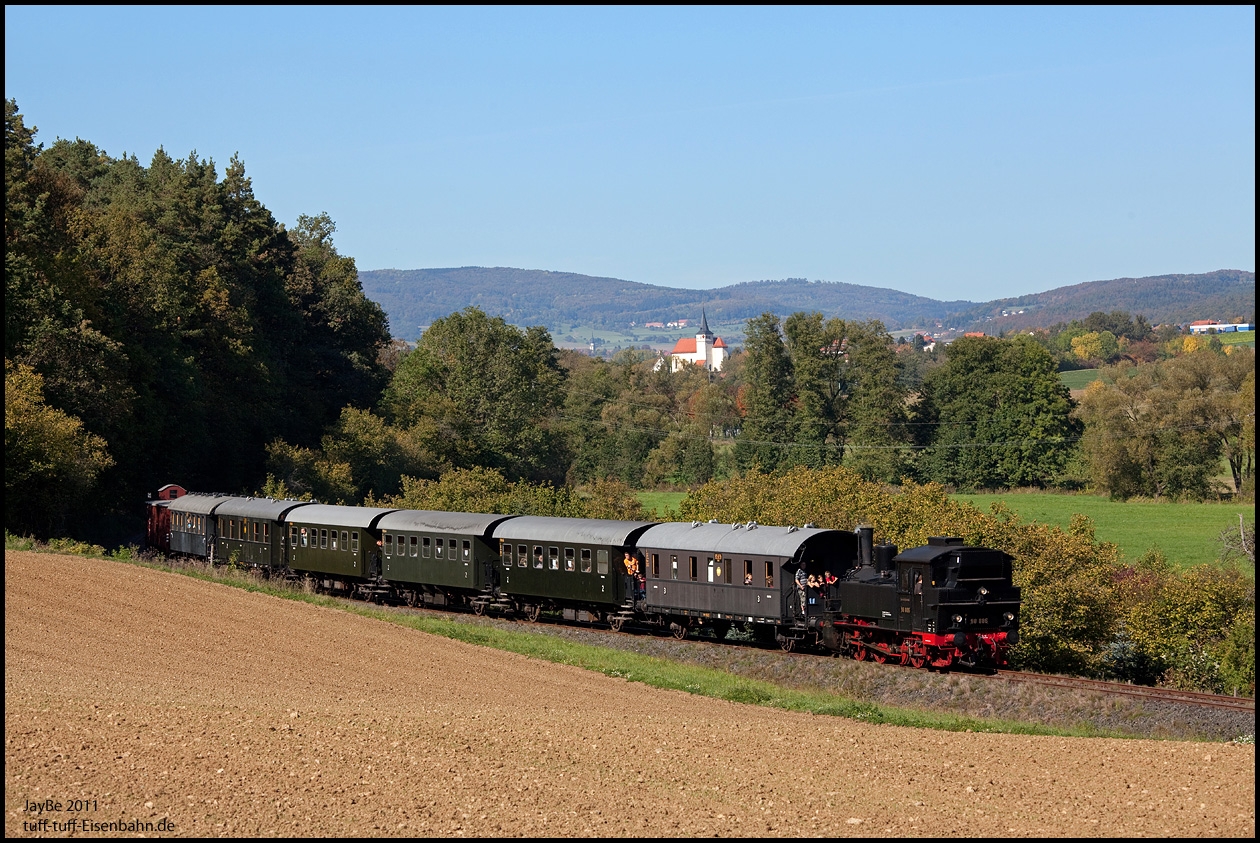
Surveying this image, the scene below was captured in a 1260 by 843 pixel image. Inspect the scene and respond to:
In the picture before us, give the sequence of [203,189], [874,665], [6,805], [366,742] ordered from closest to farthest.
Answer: [6,805], [366,742], [874,665], [203,189]

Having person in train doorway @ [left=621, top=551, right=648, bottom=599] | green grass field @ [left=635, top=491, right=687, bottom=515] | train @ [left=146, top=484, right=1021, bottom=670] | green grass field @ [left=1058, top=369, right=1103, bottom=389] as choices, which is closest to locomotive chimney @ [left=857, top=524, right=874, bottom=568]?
train @ [left=146, top=484, right=1021, bottom=670]

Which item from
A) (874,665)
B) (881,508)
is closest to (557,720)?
(874,665)

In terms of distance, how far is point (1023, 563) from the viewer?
3831 centimetres

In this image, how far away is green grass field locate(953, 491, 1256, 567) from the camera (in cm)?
6769

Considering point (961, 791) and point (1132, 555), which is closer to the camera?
point (961, 791)

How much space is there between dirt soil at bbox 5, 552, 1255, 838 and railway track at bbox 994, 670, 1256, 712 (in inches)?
248

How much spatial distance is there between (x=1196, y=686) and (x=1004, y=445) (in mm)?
72315

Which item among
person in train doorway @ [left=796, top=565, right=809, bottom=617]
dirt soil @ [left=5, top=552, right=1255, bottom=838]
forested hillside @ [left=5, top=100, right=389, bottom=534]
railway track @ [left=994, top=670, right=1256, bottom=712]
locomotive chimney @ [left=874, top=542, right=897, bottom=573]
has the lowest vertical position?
railway track @ [left=994, top=670, right=1256, bottom=712]

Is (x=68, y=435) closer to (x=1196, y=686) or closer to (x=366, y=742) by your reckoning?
(x=366, y=742)

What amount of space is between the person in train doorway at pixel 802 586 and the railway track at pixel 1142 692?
15.8ft

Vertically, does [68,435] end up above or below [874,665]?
above

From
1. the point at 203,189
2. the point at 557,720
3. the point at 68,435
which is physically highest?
the point at 203,189

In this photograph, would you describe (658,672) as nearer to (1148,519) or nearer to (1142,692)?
(1142,692)

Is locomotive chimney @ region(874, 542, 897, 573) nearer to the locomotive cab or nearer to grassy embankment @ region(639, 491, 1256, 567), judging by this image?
the locomotive cab
